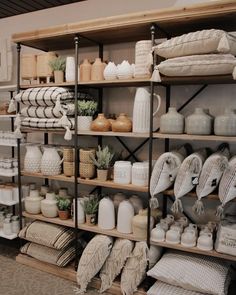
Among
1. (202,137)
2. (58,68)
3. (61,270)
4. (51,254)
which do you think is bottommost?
(61,270)

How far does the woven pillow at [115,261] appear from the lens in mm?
2260

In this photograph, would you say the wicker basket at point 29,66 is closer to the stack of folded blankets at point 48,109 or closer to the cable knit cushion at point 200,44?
the stack of folded blankets at point 48,109

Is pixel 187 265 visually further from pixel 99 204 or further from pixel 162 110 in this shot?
pixel 162 110

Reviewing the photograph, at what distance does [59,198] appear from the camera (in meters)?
2.66

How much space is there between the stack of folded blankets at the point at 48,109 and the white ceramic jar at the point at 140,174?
592 millimetres

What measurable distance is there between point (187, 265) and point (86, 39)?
1.96 metres

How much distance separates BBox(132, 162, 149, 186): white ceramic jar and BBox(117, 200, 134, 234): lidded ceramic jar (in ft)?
0.74

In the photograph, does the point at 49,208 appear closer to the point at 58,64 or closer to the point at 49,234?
the point at 49,234

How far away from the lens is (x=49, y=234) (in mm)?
2555

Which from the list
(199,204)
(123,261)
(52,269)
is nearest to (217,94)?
(199,204)

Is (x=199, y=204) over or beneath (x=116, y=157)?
beneath

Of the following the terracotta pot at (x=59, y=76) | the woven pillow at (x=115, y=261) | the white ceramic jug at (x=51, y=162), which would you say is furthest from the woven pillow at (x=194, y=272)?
the terracotta pot at (x=59, y=76)

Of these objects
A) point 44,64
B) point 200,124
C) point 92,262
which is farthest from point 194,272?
point 44,64

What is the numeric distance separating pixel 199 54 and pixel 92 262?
171 centimetres
